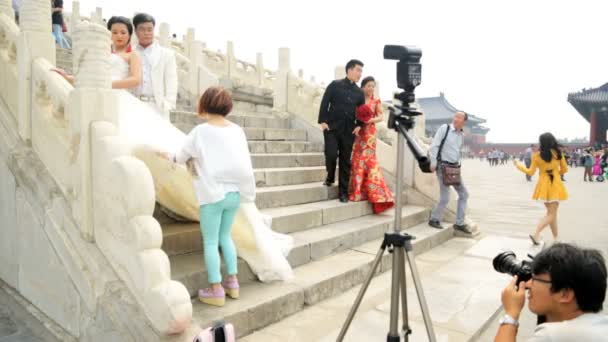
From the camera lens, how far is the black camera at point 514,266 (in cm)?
172

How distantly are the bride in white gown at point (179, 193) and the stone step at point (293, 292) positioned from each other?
0.17 meters

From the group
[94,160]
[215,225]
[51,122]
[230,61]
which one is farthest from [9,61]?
Result: [230,61]

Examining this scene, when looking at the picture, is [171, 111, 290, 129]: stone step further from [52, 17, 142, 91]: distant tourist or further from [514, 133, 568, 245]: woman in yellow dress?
[514, 133, 568, 245]: woman in yellow dress

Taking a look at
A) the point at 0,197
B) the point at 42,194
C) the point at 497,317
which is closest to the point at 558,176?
the point at 497,317

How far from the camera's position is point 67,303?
3131 millimetres

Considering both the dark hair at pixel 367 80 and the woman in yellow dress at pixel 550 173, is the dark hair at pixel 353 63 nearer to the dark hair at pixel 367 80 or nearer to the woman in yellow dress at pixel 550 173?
the dark hair at pixel 367 80

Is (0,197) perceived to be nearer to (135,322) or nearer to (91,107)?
(91,107)

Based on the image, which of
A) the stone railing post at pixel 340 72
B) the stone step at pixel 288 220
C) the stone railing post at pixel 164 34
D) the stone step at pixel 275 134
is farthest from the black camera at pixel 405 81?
the stone railing post at pixel 164 34

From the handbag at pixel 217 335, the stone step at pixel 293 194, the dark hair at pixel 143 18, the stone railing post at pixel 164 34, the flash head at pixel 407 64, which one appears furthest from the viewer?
the stone railing post at pixel 164 34

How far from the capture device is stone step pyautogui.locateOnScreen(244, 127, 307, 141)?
23.0ft

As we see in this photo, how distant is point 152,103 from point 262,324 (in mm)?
2204

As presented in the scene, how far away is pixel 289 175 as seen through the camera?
5.98 meters

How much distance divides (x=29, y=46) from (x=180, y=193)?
1.75 meters

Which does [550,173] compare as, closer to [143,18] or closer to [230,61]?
[143,18]
